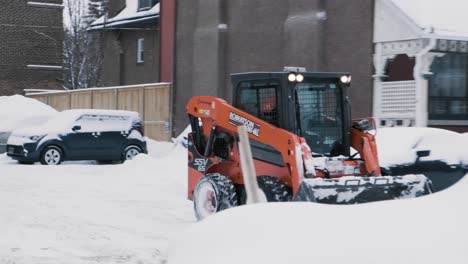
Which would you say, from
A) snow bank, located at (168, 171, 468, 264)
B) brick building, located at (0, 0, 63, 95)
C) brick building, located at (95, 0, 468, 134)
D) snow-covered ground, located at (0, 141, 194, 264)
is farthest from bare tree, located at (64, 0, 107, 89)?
Result: snow bank, located at (168, 171, 468, 264)

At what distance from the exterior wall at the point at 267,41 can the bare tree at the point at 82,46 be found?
50.3 feet

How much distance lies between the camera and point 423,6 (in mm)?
19531

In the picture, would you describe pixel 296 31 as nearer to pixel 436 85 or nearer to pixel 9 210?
pixel 436 85

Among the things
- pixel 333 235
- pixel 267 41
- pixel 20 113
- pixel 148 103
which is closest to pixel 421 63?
pixel 267 41

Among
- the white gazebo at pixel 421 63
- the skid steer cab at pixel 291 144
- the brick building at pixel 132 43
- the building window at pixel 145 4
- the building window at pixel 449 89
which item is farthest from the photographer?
the building window at pixel 145 4

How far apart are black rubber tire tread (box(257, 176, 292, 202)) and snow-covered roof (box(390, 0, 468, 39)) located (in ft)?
32.9

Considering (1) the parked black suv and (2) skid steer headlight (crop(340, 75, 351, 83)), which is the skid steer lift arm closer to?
(2) skid steer headlight (crop(340, 75, 351, 83))

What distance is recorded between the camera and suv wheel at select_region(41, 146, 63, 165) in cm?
2202

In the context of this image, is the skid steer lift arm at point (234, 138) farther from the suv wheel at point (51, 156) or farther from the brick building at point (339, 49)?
the suv wheel at point (51, 156)

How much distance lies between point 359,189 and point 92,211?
483cm

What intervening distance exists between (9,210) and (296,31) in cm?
1480

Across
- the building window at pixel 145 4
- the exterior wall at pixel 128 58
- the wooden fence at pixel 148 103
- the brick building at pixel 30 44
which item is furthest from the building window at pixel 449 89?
the brick building at pixel 30 44

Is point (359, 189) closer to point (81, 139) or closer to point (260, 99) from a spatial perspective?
point (260, 99)

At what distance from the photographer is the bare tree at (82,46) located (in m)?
46.6
